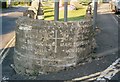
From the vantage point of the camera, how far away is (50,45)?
1048 centimetres

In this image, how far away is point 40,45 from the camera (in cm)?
1055

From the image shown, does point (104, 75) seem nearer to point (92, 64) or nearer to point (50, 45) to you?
point (92, 64)

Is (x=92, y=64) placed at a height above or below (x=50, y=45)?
below

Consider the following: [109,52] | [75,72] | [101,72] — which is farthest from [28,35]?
[109,52]

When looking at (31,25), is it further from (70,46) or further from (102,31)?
(102,31)

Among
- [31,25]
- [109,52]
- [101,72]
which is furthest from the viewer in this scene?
[109,52]

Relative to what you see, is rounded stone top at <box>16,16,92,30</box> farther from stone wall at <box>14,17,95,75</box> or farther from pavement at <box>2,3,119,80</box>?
pavement at <box>2,3,119,80</box>

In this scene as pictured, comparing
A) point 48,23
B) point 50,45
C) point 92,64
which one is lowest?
point 92,64

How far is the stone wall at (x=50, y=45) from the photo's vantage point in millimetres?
10461

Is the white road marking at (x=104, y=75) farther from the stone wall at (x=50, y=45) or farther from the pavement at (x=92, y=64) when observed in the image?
the stone wall at (x=50, y=45)

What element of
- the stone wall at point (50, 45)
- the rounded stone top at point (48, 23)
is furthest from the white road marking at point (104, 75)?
the rounded stone top at point (48, 23)

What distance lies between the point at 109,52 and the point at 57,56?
2915mm

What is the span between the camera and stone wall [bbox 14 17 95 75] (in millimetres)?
10461

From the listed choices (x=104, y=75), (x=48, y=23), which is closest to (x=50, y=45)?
(x=48, y=23)
